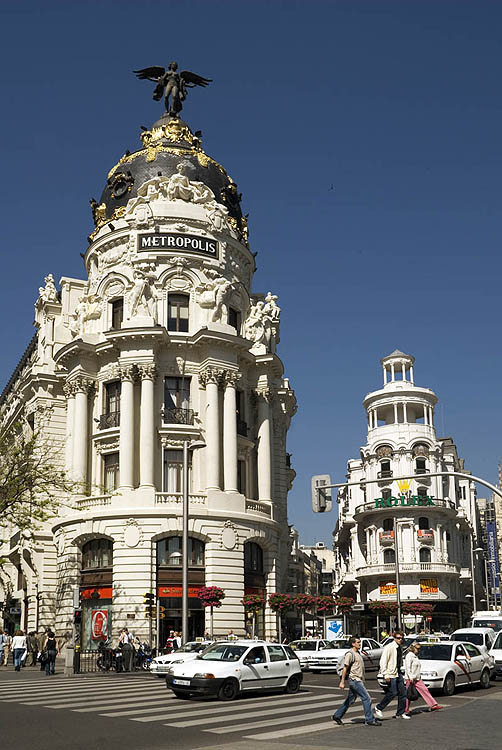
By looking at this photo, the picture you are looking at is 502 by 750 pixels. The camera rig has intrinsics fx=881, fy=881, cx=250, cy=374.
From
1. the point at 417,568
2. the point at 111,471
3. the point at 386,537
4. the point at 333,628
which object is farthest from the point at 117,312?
the point at 417,568

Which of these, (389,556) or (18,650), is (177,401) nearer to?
(18,650)

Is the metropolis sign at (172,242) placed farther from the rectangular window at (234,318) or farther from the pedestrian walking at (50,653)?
the pedestrian walking at (50,653)

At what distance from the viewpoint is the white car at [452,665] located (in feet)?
76.6

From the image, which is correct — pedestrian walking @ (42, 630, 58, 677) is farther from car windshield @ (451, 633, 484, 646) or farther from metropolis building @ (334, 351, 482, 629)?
metropolis building @ (334, 351, 482, 629)

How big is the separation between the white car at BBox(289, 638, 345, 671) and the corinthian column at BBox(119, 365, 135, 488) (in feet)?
48.3

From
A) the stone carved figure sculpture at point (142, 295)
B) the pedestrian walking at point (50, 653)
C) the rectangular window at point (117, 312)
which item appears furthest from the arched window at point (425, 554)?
the pedestrian walking at point (50, 653)

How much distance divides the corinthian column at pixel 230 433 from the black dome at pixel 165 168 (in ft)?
42.1

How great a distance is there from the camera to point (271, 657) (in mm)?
23969

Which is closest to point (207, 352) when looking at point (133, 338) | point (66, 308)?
point (133, 338)

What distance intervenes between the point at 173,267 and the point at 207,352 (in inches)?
224

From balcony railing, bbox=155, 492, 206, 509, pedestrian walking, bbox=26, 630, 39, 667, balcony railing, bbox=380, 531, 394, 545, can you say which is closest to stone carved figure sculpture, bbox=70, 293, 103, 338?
balcony railing, bbox=155, 492, 206, 509

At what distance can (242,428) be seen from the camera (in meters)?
53.2

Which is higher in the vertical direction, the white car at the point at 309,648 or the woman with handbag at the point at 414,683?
the woman with handbag at the point at 414,683

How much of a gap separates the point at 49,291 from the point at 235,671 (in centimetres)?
4153
